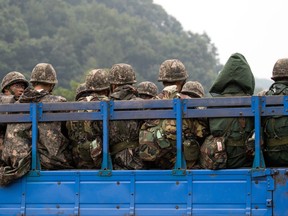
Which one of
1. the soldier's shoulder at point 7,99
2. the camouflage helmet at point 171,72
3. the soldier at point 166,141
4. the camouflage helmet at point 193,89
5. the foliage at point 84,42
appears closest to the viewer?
the soldier at point 166,141

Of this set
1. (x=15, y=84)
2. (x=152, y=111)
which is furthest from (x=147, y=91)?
(x=152, y=111)

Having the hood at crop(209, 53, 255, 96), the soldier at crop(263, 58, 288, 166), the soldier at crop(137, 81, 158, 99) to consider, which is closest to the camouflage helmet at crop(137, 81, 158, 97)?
the soldier at crop(137, 81, 158, 99)

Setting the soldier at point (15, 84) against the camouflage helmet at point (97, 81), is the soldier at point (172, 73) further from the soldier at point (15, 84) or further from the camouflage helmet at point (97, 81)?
the soldier at point (15, 84)

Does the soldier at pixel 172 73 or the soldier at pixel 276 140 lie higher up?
the soldier at pixel 172 73

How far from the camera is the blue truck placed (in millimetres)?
8297

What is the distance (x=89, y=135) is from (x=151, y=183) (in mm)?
1009

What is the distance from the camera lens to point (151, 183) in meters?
8.59

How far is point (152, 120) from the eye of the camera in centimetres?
890

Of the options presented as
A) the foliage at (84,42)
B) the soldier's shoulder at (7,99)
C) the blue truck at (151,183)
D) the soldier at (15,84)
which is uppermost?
the foliage at (84,42)

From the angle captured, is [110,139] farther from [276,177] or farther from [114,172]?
[276,177]

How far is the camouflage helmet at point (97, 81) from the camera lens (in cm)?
964

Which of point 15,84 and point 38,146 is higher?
point 15,84

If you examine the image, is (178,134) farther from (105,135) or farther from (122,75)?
(122,75)

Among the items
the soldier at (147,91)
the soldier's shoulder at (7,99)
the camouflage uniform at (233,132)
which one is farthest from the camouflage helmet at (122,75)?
the soldier at (147,91)
